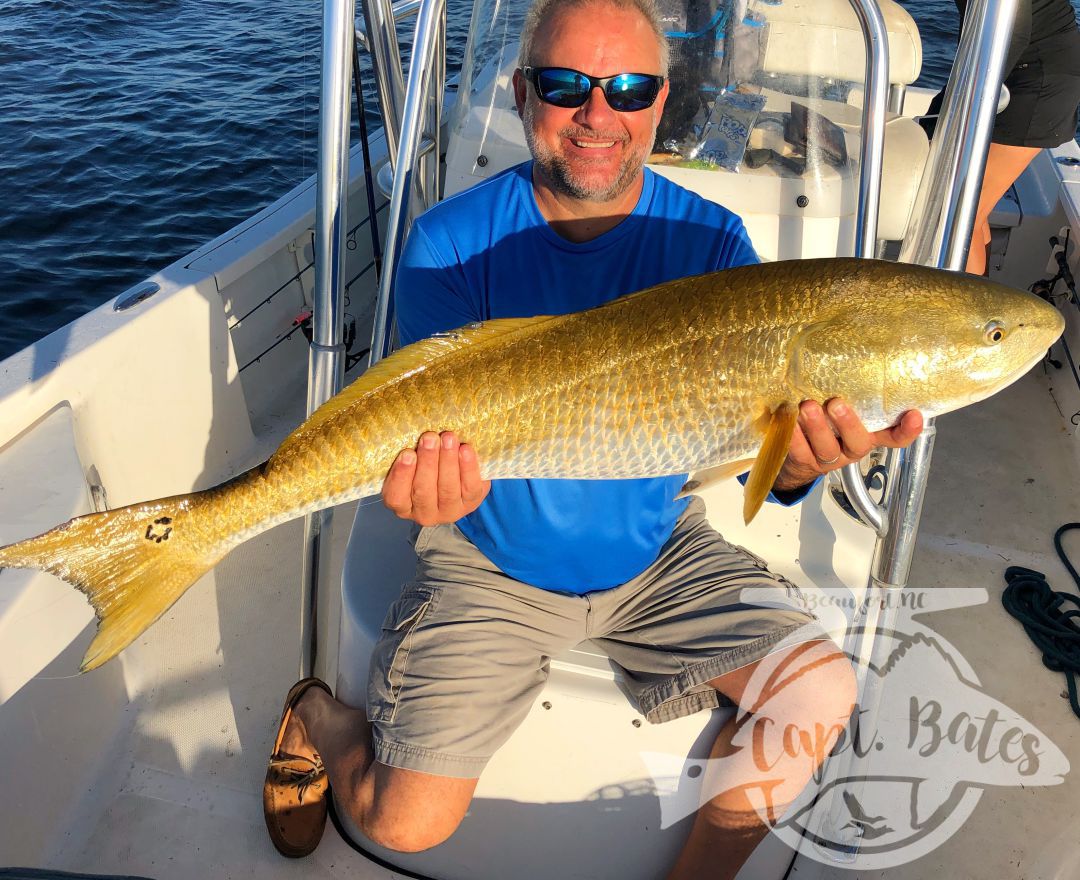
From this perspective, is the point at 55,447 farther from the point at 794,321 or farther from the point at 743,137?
the point at 743,137

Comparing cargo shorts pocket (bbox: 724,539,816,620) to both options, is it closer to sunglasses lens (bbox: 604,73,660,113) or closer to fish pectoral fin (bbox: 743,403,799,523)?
fish pectoral fin (bbox: 743,403,799,523)

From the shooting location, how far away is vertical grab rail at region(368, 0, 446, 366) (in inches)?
103

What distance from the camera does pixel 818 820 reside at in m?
2.61

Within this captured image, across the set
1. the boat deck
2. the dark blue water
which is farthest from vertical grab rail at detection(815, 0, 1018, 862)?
the dark blue water

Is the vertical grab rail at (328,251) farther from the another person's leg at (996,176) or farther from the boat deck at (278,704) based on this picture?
the another person's leg at (996,176)

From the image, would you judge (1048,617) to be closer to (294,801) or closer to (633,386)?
(633,386)

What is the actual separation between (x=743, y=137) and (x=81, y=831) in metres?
3.29

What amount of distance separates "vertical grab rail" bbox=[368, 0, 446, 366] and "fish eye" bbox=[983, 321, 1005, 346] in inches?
64.9

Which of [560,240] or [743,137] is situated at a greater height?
[743,137]

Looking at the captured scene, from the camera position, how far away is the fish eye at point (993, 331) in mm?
1972

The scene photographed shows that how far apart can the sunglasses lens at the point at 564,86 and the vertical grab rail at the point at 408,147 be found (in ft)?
1.53

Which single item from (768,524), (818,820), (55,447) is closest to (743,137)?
(768,524)

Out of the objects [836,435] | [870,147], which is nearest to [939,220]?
[870,147]
